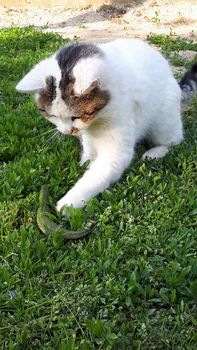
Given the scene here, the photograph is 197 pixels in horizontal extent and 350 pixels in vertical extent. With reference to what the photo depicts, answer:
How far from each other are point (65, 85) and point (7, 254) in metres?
1.09

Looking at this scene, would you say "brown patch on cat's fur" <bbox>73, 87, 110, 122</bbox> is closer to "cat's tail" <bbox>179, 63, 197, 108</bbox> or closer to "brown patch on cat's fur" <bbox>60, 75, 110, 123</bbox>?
"brown patch on cat's fur" <bbox>60, 75, 110, 123</bbox>

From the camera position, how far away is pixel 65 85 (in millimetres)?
3379

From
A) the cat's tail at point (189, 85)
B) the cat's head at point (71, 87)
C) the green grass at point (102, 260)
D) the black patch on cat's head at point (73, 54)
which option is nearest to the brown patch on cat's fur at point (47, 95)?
the cat's head at point (71, 87)

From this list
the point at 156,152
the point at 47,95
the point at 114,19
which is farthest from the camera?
the point at 114,19

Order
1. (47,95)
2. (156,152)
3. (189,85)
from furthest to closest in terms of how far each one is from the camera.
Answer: (189,85) → (156,152) → (47,95)

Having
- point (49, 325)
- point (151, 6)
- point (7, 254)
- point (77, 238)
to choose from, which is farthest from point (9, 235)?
point (151, 6)

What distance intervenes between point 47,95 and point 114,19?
8.30m

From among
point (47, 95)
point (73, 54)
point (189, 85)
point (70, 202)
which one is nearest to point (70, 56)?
point (73, 54)

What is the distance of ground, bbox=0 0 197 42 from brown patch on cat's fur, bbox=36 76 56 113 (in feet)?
19.5

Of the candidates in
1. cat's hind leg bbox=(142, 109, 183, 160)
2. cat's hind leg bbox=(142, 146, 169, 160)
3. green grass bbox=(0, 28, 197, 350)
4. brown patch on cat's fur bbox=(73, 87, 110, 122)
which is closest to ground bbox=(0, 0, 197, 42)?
cat's hind leg bbox=(142, 109, 183, 160)

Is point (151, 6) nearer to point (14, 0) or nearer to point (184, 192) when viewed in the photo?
point (14, 0)

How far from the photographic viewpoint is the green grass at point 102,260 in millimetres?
2625

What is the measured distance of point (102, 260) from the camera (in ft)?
10.1

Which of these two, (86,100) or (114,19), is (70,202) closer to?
(86,100)
